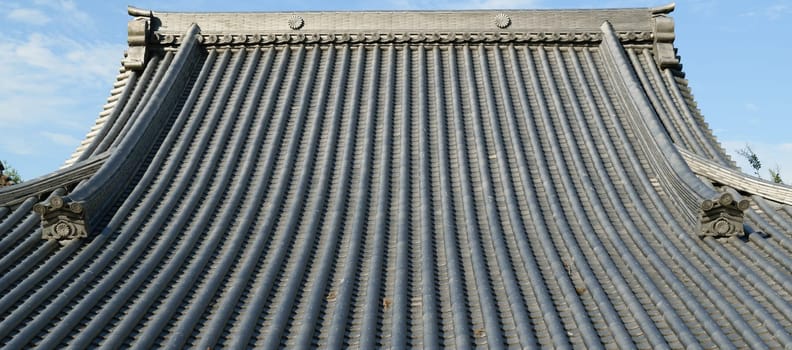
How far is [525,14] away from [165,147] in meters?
5.01

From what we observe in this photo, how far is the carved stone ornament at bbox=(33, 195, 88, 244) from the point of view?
23.1ft

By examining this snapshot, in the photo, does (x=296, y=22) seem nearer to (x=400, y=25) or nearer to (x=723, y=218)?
(x=400, y=25)

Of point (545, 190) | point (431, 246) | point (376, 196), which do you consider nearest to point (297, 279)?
point (431, 246)

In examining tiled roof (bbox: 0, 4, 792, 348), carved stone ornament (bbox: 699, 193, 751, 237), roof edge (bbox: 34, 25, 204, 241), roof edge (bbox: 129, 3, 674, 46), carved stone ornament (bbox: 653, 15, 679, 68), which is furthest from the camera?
roof edge (bbox: 129, 3, 674, 46)

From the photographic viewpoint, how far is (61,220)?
7.07m

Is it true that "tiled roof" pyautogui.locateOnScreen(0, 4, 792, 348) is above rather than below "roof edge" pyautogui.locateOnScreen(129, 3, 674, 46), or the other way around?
below

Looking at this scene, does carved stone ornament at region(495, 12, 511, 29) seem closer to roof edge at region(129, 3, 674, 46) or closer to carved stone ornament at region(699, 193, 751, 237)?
roof edge at region(129, 3, 674, 46)

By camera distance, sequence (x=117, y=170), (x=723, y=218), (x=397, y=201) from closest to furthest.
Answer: (x=723, y=218)
(x=397, y=201)
(x=117, y=170)

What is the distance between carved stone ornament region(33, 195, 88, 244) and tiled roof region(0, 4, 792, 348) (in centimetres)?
2

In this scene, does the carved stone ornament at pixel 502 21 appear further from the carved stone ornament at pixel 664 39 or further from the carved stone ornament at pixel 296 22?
the carved stone ornament at pixel 296 22

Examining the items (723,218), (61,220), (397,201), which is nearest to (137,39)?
(61,220)

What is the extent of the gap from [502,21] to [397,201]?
169 inches

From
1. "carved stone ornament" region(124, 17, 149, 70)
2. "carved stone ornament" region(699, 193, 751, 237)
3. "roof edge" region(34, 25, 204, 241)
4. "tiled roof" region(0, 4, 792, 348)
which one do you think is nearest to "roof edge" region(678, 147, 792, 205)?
"tiled roof" region(0, 4, 792, 348)

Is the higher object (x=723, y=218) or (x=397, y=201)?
(x=397, y=201)
